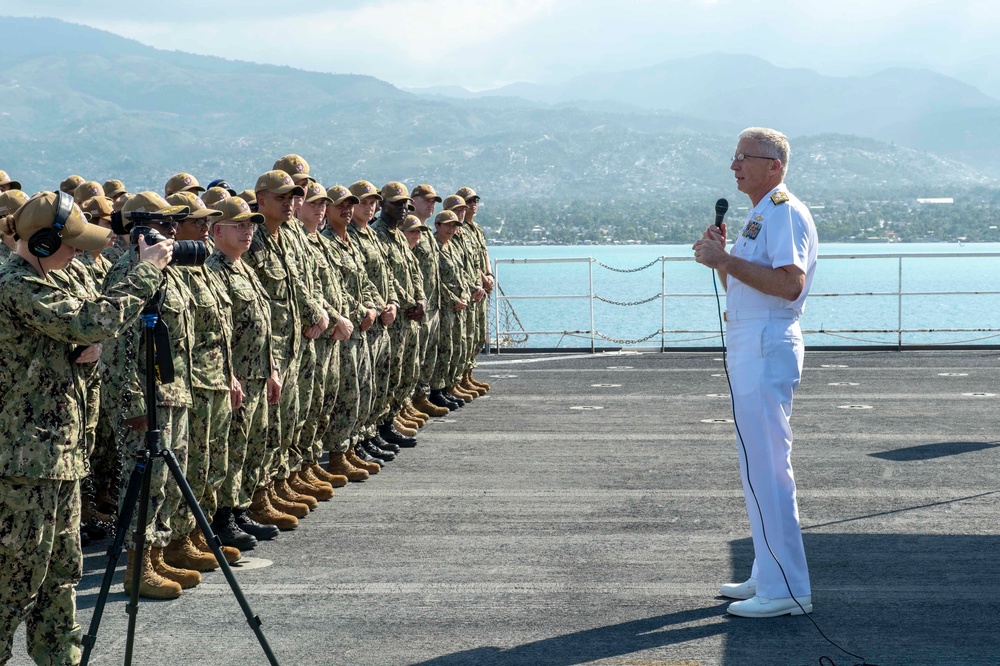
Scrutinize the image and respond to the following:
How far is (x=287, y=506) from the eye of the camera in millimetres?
7469

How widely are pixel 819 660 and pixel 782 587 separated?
2.11ft

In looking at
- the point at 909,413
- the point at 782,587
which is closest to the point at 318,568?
the point at 782,587

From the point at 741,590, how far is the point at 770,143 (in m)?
2.01

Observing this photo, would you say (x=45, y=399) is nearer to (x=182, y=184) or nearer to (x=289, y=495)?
A: (x=289, y=495)

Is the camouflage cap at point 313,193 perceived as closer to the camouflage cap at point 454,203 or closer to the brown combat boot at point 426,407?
the brown combat boot at point 426,407

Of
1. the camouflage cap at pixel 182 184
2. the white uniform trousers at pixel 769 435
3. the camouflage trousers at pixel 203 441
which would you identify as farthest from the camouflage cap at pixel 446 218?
the white uniform trousers at pixel 769 435

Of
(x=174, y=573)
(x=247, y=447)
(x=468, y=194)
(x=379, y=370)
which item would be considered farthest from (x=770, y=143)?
(x=468, y=194)

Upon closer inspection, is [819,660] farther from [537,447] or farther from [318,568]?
[537,447]

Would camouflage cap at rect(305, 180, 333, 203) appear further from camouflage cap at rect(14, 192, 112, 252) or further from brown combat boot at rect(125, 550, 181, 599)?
camouflage cap at rect(14, 192, 112, 252)

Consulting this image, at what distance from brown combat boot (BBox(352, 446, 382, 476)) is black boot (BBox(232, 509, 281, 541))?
1.84 meters

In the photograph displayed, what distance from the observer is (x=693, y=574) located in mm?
6074

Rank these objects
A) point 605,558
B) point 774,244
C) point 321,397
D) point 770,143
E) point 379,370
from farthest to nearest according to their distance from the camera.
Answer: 1. point 379,370
2. point 321,397
3. point 605,558
4. point 770,143
5. point 774,244

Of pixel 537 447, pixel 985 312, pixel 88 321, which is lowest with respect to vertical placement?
pixel 985 312

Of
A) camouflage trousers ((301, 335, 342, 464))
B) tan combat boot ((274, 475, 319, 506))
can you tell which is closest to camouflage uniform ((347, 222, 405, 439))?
camouflage trousers ((301, 335, 342, 464))
